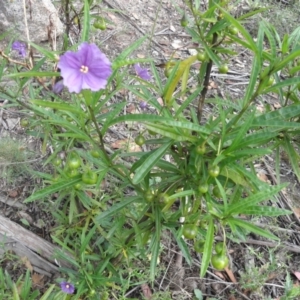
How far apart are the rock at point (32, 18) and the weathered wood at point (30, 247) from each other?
1684mm

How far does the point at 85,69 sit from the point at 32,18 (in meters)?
2.66

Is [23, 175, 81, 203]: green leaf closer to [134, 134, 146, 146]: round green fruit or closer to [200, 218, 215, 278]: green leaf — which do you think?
[134, 134, 146, 146]: round green fruit

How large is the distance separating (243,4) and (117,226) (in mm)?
3244

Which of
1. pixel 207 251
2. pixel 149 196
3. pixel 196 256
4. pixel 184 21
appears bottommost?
pixel 196 256

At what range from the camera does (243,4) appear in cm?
446

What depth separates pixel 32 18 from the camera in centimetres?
361

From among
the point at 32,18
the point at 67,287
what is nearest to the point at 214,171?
the point at 67,287

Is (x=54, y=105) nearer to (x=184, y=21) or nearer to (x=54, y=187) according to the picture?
(x=54, y=187)

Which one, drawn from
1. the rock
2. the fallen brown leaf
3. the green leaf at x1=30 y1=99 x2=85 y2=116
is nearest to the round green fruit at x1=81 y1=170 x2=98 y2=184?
the green leaf at x1=30 y1=99 x2=85 y2=116

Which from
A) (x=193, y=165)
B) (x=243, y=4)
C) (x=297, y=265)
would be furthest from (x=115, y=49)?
(x=193, y=165)

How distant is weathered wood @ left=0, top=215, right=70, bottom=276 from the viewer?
2.42 meters

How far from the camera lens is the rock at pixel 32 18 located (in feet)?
11.7

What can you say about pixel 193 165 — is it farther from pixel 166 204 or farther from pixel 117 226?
pixel 117 226

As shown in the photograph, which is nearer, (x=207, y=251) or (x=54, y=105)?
(x=54, y=105)
